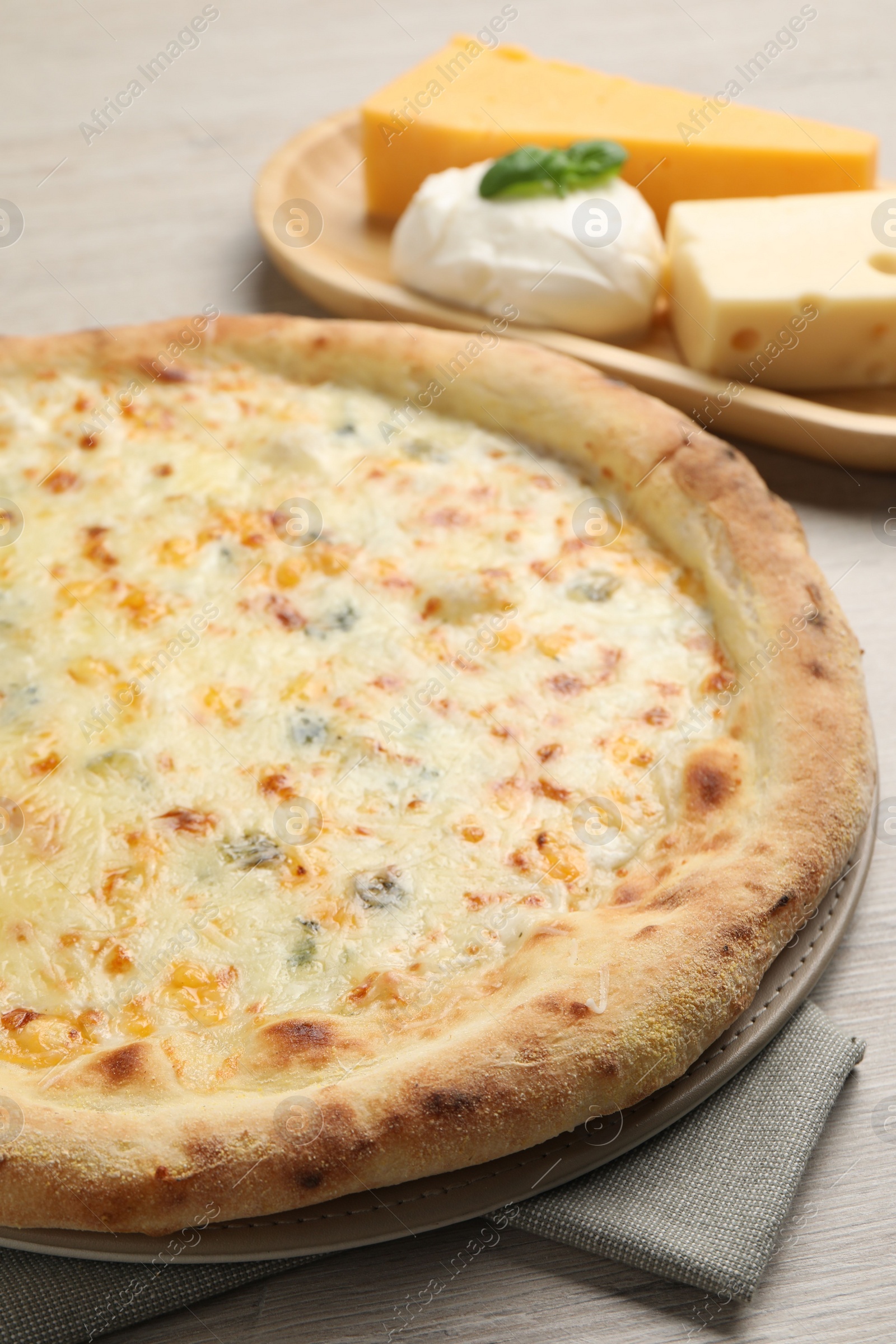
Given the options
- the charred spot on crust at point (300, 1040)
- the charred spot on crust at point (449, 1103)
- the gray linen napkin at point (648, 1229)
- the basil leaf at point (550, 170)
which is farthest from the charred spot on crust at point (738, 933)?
the basil leaf at point (550, 170)

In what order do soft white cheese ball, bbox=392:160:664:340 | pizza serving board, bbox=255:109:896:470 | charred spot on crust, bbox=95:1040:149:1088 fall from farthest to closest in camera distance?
1. soft white cheese ball, bbox=392:160:664:340
2. pizza serving board, bbox=255:109:896:470
3. charred spot on crust, bbox=95:1040:149:1088

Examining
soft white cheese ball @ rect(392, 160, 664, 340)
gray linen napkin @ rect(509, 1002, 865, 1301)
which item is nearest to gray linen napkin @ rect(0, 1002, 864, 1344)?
gray linen napkin @ rect(509, 1002, 865, 1301)

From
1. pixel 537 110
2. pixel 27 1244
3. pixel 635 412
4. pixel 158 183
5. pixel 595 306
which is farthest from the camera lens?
pixel 158 183

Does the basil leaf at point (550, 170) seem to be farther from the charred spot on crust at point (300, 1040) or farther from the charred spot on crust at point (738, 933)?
the charred spot on crust at point (300, 1040)

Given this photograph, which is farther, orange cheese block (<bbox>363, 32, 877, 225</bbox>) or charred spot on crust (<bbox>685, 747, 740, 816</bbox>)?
orange cheese block (<bbox>363, 32, 877, 225</bbox>)

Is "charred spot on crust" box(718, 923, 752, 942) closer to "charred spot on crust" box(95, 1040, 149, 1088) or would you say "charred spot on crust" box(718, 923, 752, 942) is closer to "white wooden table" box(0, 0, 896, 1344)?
"white wooden table" box(0, 0, 896, 1344)

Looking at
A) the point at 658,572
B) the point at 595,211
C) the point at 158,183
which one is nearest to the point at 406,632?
the point at 658,572

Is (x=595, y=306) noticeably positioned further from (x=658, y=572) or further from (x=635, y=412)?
(x=658, y=572)

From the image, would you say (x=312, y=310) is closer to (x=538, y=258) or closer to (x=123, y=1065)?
(x=538, y=258)
